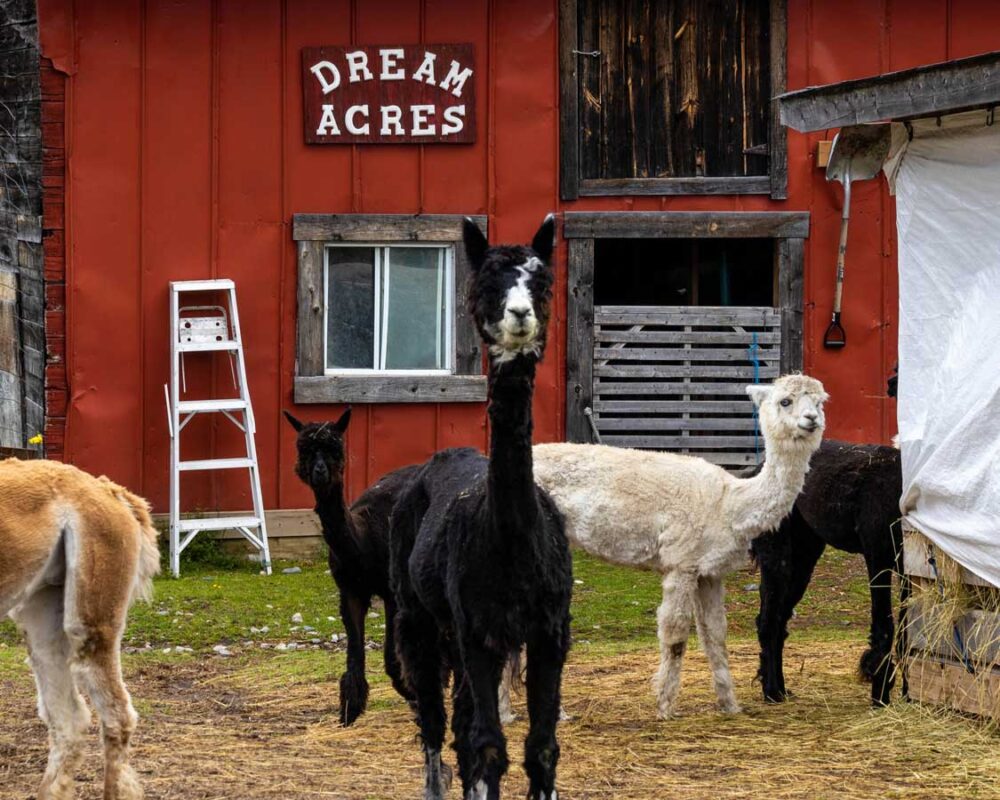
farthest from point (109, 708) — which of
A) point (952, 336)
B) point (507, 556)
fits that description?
point (952, 336)

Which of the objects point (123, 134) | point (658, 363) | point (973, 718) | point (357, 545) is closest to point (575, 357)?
point (658, 363)

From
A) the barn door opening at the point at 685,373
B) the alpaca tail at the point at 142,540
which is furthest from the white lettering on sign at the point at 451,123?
the alpaca tail at the point at 142,540

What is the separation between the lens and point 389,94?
13789 millimetres

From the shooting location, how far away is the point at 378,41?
13.8 meters

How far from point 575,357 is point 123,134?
4.38m

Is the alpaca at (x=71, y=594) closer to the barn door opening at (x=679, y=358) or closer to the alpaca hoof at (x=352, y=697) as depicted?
the alpaca hoof at (x=352, y=697)

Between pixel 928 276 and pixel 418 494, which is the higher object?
pixel 928 276

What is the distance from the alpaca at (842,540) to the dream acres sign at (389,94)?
5.78 meters

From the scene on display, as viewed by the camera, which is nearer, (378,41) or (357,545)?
(357,545)

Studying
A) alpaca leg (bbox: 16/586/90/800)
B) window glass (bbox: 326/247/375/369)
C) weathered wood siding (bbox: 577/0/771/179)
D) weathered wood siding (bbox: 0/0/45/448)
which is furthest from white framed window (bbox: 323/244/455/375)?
alpaca leg (bbox: 16/586/90/800)

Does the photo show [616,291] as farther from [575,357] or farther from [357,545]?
[357,545]

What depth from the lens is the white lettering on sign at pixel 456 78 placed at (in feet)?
45.3

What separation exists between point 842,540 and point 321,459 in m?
3.02

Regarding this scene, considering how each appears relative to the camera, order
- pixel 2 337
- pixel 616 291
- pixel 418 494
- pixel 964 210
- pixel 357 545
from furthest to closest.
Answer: pixel 616 291, pixel 2 337, pixel 357 545, pixel 964 210, pixel 418 494
